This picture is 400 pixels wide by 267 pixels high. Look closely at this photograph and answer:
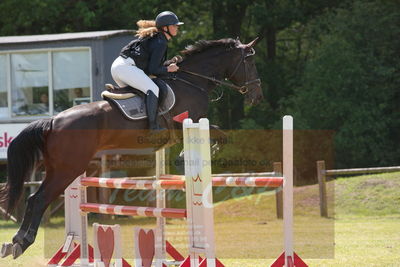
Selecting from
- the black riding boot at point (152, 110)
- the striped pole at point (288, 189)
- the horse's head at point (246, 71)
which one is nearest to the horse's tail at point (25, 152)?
the black riding boot at point (152, 110)

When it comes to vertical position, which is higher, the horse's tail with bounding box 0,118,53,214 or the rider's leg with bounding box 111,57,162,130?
the rider's leg with bounding box 111,57,162,130

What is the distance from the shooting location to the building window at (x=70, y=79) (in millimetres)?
14945

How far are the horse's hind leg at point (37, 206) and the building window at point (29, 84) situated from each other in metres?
8.77

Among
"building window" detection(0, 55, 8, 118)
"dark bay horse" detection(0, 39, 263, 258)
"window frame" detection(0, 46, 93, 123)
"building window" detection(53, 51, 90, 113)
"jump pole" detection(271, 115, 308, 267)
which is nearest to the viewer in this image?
"jump pole" detection(271, 115, 308, 267)

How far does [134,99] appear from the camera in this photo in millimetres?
6863

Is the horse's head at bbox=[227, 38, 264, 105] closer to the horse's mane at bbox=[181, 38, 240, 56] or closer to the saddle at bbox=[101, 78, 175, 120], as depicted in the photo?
A: the horse's mane at bbox=[181, 38, 240, 56]

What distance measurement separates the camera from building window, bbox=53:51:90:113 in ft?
49.0

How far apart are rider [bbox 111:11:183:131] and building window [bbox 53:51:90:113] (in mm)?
8089

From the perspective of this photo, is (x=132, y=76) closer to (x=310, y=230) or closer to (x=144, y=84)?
(x=144, y=84)

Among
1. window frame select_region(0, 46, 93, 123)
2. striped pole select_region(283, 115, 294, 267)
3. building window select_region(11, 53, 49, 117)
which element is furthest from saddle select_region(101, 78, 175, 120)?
building window select_region(11, 53, 49, 117)

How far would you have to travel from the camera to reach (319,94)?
2084 centimetres

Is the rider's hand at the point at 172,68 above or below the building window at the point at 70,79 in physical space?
below

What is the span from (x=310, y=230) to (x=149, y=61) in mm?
5487

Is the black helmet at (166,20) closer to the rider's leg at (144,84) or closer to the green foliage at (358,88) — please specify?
the rider's leg at (144,84)
